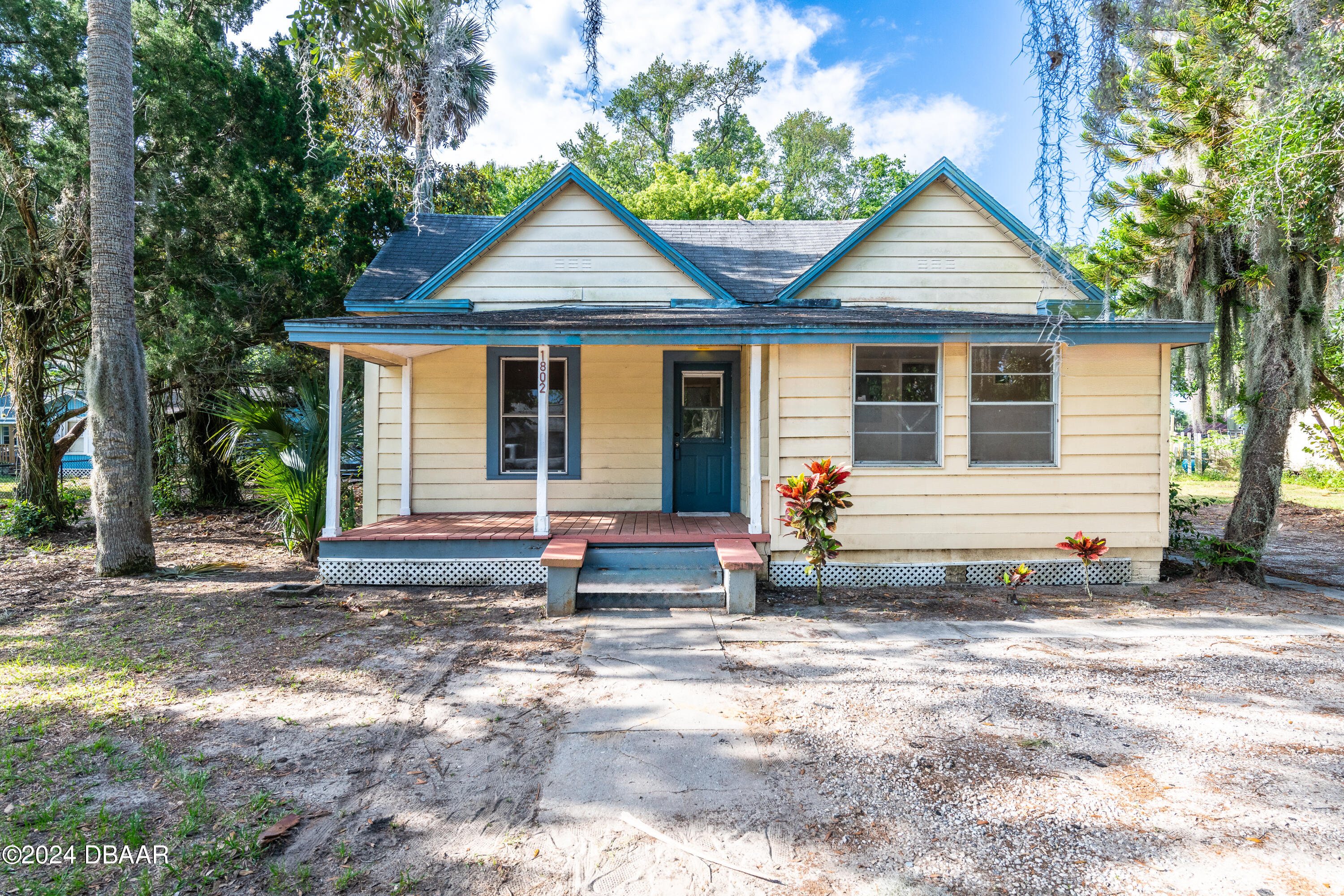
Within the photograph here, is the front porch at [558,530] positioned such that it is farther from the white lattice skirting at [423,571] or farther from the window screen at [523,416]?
the window screen at [523,416]

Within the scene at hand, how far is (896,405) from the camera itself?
22.8ft

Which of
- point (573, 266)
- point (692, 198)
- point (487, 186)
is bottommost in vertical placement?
point (573, 266)

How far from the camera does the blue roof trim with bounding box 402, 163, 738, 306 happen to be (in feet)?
27.2

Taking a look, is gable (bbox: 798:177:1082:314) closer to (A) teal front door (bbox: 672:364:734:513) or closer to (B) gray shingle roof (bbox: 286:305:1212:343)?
(B) gray shingle roof (bbox: 286:305:1212:343)

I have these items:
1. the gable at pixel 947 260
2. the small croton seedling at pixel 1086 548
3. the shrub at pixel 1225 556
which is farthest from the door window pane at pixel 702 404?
the shrub at pixel 1225 556

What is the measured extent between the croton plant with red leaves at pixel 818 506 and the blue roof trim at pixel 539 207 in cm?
321

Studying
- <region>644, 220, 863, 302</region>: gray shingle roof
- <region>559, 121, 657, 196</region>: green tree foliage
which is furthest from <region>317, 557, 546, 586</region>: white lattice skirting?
<region>559, 121, 657, 196</region>: green tree foliage

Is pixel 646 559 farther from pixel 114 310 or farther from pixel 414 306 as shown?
pixel 114 310

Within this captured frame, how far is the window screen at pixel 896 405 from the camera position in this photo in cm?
692

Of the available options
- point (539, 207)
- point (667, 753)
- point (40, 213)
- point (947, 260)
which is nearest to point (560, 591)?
point (667, 753)

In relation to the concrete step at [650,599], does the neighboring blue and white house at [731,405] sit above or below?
above

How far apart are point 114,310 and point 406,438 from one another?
10.4ft

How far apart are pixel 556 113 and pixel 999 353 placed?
517 cm

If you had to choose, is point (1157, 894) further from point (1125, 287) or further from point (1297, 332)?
point (1125, 287)
